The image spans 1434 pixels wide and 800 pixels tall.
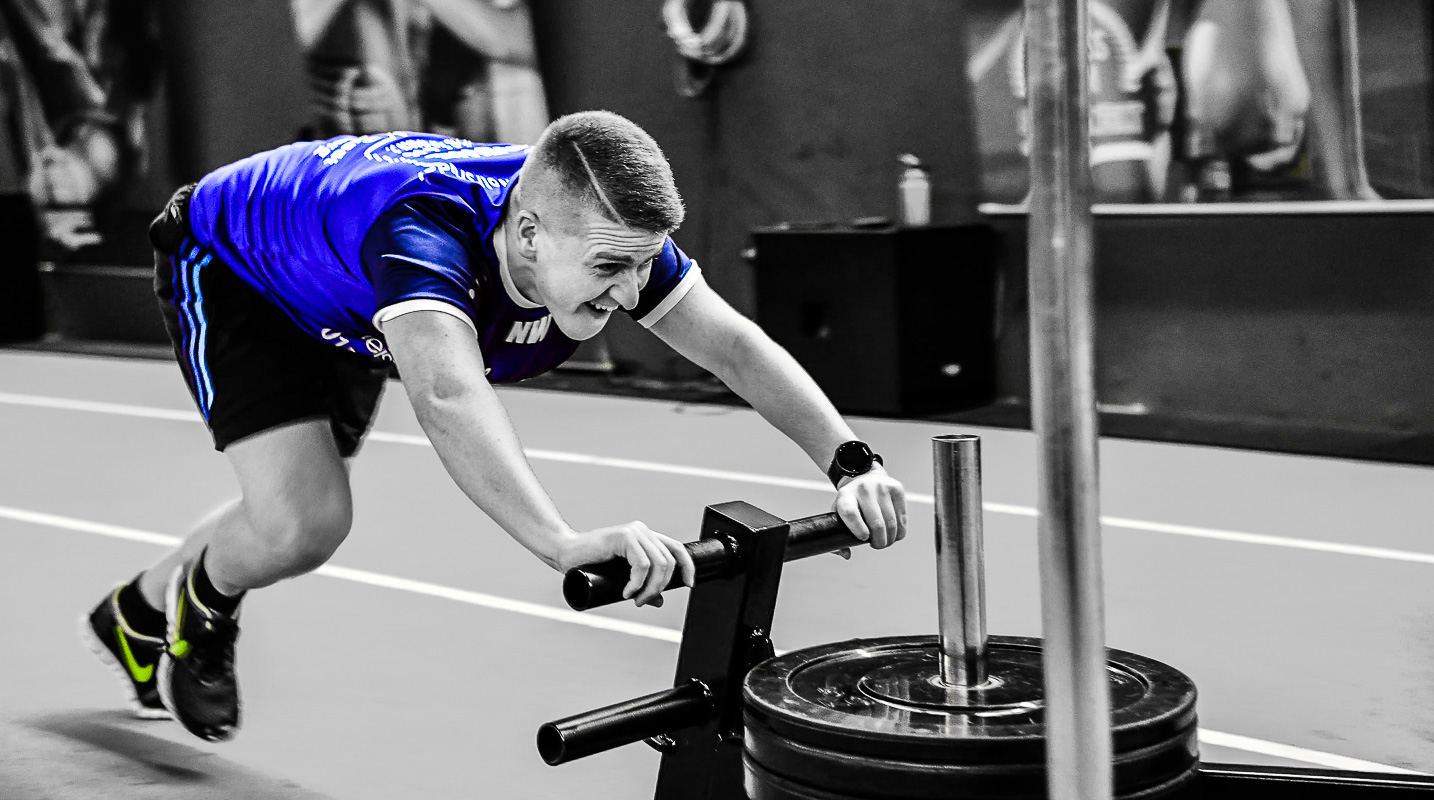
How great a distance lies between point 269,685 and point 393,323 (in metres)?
1.47

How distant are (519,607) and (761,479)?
4.78 feet

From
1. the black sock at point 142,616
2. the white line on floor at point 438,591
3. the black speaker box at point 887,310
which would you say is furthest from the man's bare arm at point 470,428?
the black speaker box at point 887,310

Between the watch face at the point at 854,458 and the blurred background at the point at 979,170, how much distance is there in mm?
2461

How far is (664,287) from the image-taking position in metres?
2.16

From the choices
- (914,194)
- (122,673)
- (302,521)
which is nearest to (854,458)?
(302,521)

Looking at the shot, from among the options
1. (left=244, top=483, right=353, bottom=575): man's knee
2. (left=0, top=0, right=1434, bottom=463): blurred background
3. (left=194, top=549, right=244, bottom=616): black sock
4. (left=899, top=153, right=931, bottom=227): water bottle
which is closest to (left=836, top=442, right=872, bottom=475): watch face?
(left=244, top=483, right=353, bottom=575): man's knee

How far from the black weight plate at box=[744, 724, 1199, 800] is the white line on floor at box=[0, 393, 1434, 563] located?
2.41 m

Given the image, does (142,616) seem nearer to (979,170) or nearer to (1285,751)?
(1285,751)

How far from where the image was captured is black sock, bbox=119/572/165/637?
2.75 metres

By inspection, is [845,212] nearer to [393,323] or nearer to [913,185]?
[913,185]

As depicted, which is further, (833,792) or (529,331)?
(529,331)

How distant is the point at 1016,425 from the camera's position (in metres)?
5.68

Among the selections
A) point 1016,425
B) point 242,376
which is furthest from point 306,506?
point 1016,425

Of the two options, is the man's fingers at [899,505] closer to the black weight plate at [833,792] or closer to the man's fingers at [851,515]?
the man's fingers at [851,515]
